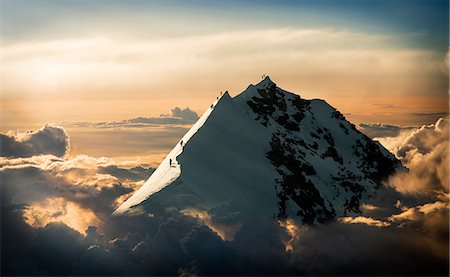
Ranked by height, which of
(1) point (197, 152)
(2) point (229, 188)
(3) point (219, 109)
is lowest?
(2) point (229, 188)

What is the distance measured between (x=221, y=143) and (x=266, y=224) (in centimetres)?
3001

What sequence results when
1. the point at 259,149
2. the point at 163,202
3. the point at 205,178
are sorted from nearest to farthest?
the point at 163,202
the point at 205,178
the point at 259,149

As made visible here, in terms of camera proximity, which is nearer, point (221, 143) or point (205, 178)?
point (205, 178)

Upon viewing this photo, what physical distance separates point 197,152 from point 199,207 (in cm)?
2822

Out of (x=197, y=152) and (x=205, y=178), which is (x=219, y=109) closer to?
(x=197, y=152)

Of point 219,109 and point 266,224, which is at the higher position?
point 219,109

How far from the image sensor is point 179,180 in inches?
5994

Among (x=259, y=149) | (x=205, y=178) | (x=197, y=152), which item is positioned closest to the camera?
(x=205, y=178)

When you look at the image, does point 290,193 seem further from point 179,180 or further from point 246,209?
point 179,180

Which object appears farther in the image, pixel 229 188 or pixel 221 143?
pixel 221 143

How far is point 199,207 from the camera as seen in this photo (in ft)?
484

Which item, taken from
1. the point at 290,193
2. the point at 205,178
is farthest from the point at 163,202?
the point at 290,193

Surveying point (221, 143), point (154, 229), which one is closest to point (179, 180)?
point (221, 143)

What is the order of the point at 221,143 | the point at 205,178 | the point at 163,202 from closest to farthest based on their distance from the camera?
the point at 163,202, the point at 205,178, the point at 221,143
